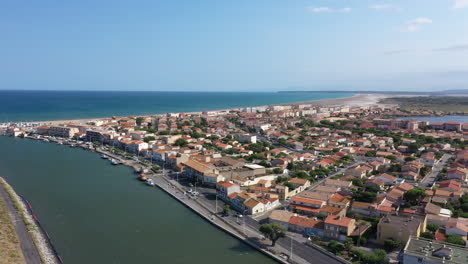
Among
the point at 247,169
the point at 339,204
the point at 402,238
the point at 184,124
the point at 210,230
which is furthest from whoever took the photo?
the point at 184,124

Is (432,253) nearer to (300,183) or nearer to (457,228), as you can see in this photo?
(457,228)

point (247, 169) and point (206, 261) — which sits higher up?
point (247, 169)

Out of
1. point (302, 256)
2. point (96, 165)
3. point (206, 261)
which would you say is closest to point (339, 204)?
A: point (302, 256)

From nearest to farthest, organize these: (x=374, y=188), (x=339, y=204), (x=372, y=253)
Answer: (x=372, y=253)
(x=339, y=204)
(x=374, y=188)

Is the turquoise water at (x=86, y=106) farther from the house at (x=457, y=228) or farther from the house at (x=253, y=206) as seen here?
the house at (x=457, y=228)

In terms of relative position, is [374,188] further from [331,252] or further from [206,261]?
[206,261]

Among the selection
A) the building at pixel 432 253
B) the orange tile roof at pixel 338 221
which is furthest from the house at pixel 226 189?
the building at pixel 432 253

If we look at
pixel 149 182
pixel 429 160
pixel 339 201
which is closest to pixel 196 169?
pixel 149 182
